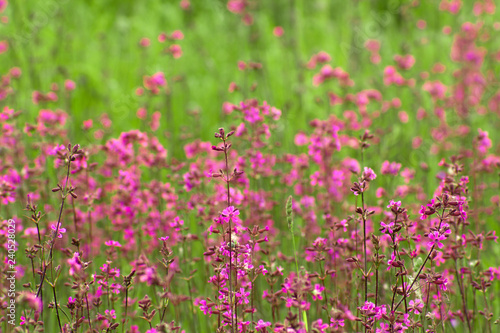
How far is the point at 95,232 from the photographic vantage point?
12.4 feet

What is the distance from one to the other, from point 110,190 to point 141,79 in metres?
3.26

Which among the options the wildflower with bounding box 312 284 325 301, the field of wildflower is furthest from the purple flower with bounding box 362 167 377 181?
the wildflower with bounding box 312 284 325 301

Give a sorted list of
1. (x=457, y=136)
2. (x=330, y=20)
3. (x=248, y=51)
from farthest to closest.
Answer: (x=330, y=20) → (x=248, y=51) → (x=457, y=136)

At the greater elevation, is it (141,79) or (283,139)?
(141,79)

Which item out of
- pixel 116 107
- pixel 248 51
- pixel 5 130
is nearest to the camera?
pixel 5 130

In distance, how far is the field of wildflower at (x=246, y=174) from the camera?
6.98 ft

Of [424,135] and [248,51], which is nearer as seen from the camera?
[424,135]

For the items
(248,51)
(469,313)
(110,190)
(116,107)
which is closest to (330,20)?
(248,51)

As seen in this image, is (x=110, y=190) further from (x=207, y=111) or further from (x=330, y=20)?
(x=330, y=20)

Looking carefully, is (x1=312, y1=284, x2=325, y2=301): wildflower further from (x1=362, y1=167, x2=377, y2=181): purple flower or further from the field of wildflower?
(x1=362, y1=167, x2=377, y2=181): purple flower

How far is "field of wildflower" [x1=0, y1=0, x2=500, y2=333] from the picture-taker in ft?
6.98

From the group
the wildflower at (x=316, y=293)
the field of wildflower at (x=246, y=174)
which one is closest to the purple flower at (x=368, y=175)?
the field of wildflower at (x=246, y=174)

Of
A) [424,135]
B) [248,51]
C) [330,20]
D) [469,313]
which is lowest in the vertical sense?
[469,313]

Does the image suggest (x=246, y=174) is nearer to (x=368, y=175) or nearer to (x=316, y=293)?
(x=368, y=175)
